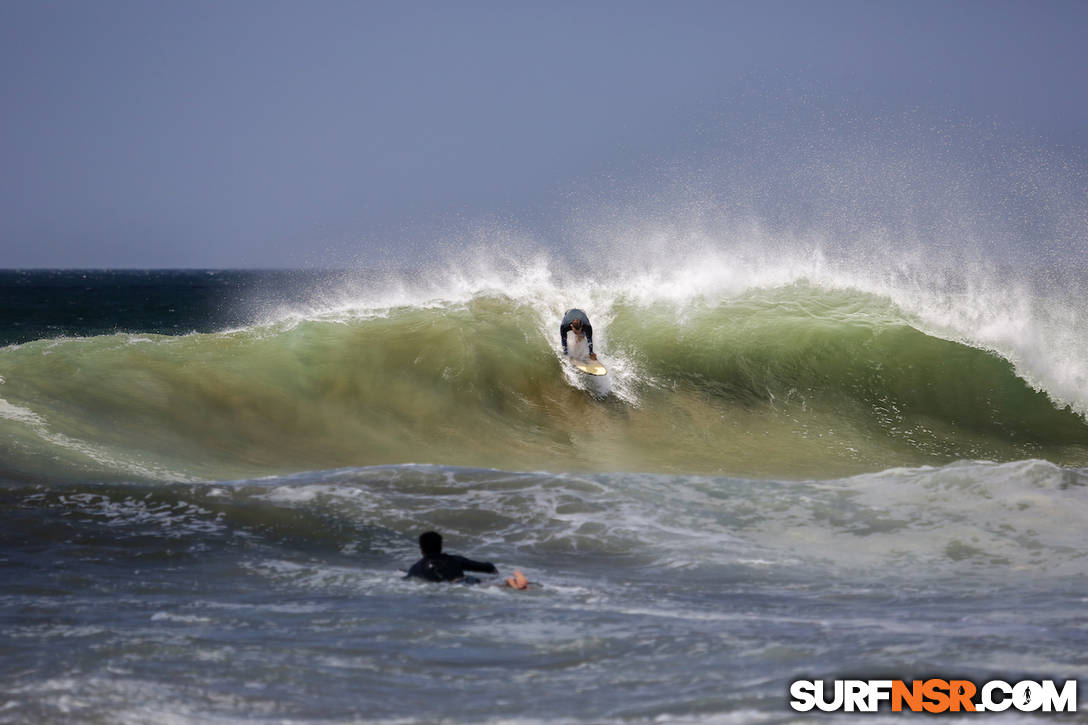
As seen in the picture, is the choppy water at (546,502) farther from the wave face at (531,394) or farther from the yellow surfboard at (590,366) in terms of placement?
the yellow surfboard at (590,366)

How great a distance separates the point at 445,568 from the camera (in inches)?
274

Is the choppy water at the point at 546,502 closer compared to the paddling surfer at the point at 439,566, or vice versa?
the choppy water at the point at 546,502

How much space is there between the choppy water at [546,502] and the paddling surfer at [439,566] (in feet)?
0.42

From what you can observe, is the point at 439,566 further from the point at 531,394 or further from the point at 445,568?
the point at 531,394

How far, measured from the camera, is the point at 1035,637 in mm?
5594

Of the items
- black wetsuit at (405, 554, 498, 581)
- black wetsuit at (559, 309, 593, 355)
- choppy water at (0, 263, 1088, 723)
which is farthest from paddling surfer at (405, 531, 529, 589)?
black wetsuit at (559, 309, 593, 355)

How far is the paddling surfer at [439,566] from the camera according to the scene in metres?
6.95

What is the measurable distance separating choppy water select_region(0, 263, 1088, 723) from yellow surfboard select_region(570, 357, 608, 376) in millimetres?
219

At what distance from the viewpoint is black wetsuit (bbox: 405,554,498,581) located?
22.8ft

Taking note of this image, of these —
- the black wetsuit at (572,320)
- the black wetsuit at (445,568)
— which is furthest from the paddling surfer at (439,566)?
the black wetsuit at (572,320)

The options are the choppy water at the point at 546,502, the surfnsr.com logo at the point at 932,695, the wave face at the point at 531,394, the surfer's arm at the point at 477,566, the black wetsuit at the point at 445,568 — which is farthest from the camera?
the wave face at the point at 531,394

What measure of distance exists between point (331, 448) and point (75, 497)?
3.73 metres

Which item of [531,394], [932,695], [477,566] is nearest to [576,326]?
[531,394]

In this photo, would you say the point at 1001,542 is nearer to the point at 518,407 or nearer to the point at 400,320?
the point at 518,407
